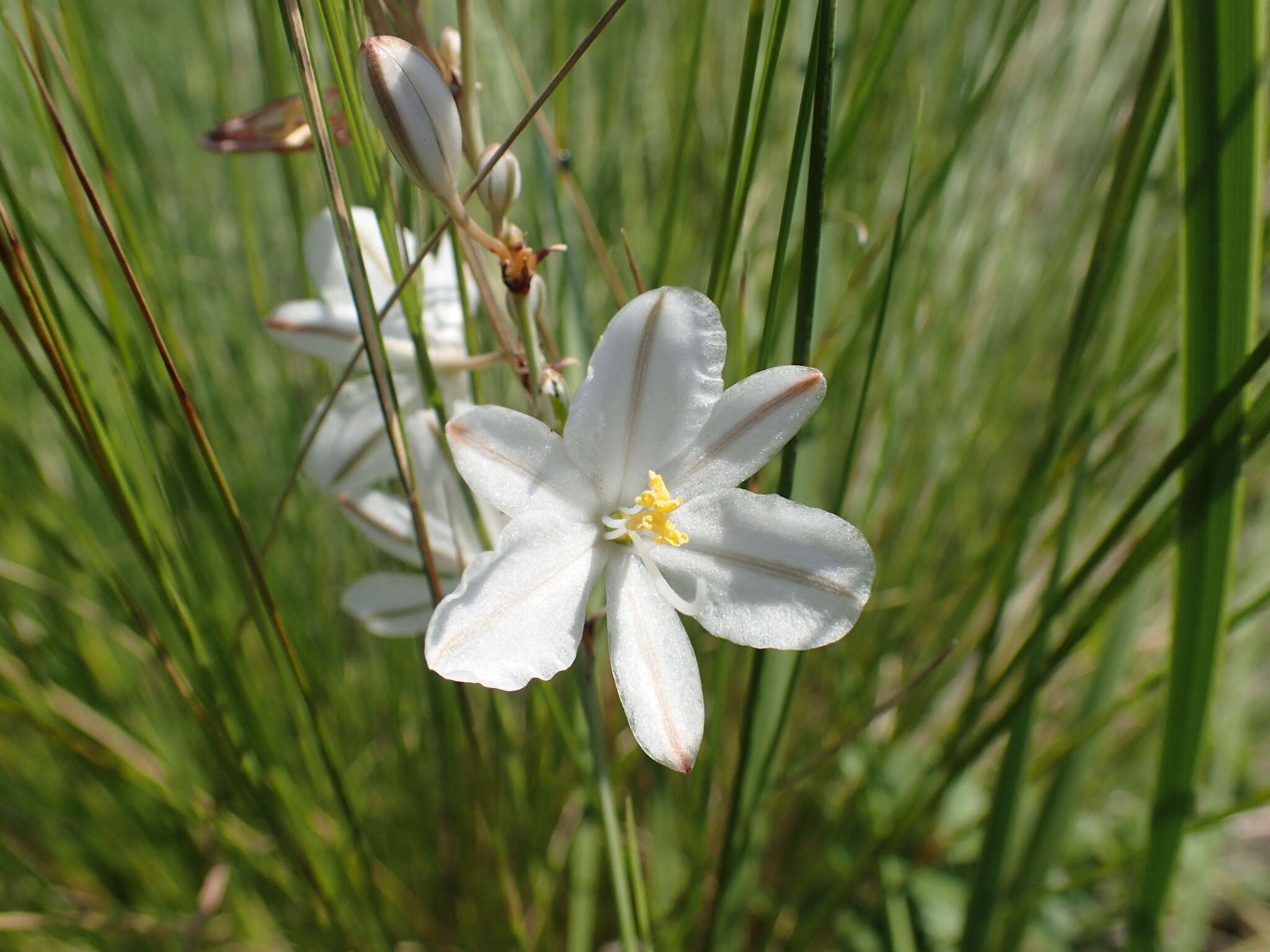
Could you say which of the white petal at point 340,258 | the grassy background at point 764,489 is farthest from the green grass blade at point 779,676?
the white petal at point 340,258

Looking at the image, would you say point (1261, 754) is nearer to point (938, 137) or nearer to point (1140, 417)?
point (1140, 417)

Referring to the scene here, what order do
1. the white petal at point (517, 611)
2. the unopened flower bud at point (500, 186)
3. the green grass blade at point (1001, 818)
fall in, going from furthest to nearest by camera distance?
the green grass blade at point (1001, 818), the unopened flower bud at point (500, 186), the white petal at point (517, 611)

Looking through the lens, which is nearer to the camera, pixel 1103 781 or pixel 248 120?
pixel 248 120

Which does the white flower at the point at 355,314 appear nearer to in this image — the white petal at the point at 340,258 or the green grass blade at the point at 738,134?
the white petal at the point at 340,258

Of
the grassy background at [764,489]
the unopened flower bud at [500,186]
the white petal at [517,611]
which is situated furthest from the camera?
the grassy background at [764,489]

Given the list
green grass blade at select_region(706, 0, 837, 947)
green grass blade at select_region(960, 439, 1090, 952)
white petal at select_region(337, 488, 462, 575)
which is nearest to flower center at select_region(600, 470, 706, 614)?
green grass blade at select_region(706, 0, 837, 947)

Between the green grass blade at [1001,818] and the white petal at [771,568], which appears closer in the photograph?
the white petal at [771,568]

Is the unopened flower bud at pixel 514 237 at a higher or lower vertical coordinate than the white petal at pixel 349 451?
higher

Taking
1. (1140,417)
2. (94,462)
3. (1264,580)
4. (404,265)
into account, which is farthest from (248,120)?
(1264,580)
